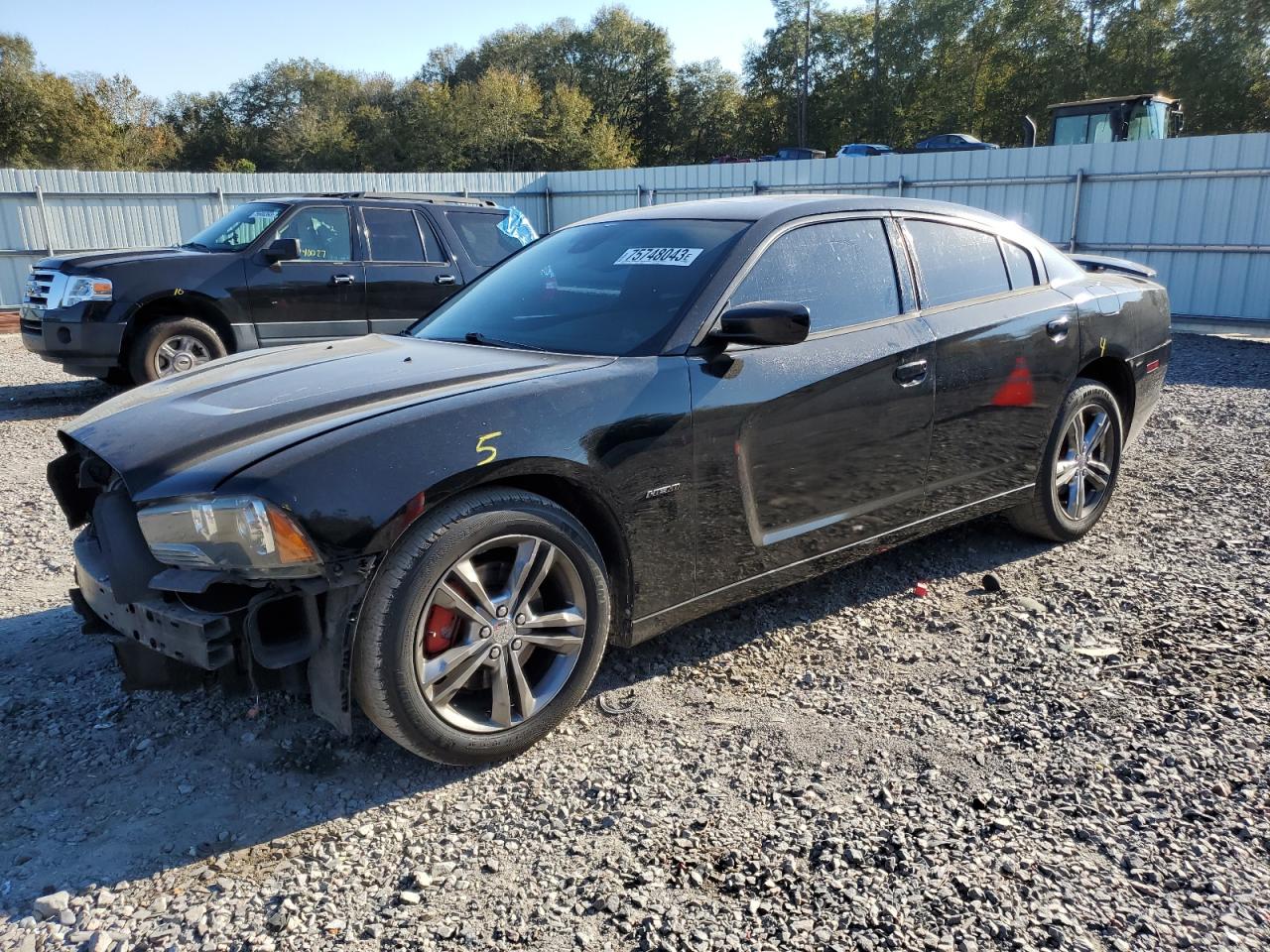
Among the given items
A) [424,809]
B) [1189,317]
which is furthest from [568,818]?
[1189,317]

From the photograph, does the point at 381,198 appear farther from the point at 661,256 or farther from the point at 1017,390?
the point at 1017,390

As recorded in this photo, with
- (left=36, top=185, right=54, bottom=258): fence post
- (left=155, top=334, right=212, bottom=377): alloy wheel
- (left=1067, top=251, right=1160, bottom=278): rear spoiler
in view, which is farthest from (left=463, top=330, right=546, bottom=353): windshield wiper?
(left=36, top=185, right=54, bottom=258): fence post

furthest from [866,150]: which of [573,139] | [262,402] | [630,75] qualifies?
[630,75]

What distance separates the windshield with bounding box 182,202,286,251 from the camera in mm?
8953

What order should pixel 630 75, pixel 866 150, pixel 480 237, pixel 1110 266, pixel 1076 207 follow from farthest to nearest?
pixel 630 75, pixel 866 150, pixel 1076 207, pixel 480 237, pixel 1110 266

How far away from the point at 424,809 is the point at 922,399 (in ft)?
8.24

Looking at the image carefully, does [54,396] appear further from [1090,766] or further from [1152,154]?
[1152,154]

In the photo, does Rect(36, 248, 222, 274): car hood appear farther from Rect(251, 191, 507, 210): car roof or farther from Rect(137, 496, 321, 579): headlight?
Rect(137, 496, 321, 579): headlight

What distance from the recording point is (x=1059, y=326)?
459 cm

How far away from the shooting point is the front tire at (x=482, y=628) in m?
2.65

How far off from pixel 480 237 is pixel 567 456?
7390mm

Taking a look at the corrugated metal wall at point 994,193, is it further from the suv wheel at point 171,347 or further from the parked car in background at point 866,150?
the suv wheel at point 171,347

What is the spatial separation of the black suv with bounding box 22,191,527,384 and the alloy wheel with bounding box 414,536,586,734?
5.44m

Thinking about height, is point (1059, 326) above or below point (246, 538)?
above
